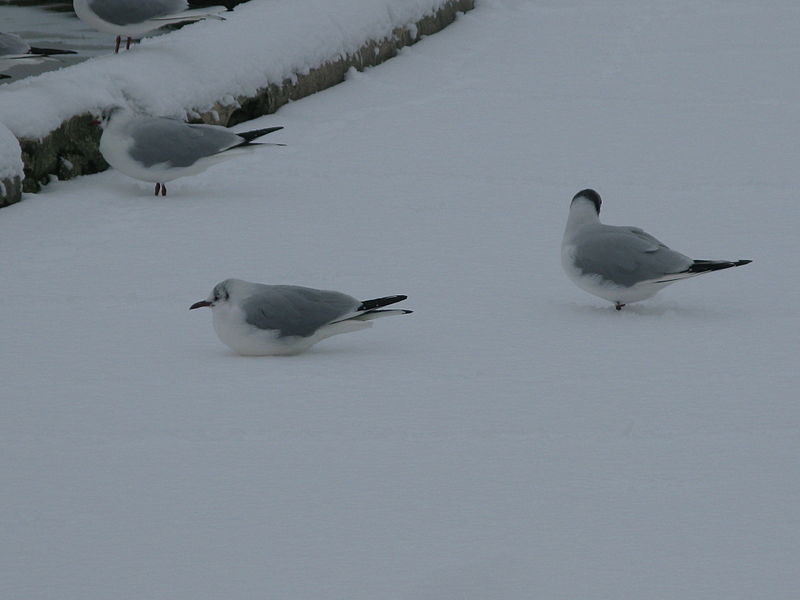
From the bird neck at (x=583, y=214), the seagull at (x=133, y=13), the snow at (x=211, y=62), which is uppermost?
the seagull at (x=133, y=13)

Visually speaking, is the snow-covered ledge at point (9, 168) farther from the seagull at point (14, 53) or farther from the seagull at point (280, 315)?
the seagull at point (280, 315)

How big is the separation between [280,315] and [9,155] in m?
2.41

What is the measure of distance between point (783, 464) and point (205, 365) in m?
1.82

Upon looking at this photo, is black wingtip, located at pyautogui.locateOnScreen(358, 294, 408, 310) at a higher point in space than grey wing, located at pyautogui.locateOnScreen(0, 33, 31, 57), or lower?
lower

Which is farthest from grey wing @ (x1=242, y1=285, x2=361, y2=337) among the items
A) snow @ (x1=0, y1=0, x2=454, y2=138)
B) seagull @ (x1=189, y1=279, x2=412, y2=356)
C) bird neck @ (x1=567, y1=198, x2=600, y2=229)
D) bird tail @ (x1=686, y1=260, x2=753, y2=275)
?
snow @ (x1=0, y1=0, x2=454, y2=138)

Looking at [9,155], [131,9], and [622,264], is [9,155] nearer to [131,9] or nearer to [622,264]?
[131,9]

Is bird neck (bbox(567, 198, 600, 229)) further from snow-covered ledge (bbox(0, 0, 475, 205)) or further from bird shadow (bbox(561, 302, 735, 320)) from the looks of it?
snow-covered ledge (bbox(0, 0, 475, 205))

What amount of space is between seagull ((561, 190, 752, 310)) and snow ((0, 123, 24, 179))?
2.73 m

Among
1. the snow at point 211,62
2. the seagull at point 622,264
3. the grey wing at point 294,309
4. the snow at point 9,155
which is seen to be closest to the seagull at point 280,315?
the grey wing at point 294,309

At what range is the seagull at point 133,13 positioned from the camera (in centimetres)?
752

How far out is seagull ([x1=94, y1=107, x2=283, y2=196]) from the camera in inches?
250

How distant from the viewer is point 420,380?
4004mm

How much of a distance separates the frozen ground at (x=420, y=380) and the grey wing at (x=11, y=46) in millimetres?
1092

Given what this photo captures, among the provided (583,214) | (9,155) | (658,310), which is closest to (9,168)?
(9,155)
